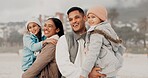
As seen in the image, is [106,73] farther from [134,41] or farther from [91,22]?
[134,41]

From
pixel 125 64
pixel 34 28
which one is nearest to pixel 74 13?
pixel 34 28

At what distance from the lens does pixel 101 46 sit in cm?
107

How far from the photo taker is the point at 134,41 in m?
8.88

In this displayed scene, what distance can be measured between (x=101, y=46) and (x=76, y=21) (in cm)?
14

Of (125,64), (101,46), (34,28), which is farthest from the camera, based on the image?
(125,64)

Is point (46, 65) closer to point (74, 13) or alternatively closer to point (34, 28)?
point (74, 13)

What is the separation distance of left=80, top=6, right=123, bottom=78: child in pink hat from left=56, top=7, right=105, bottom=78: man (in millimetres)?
27

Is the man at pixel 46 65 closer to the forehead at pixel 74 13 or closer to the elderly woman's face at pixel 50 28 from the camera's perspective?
the elderly woman's face at pixel 50 28

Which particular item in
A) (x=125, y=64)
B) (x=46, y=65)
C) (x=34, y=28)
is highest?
(x=34, y=28)

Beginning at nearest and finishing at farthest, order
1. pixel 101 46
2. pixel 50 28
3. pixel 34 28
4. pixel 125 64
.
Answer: pixel 101 46 < pixel 50 28 < pixel 34 28 < pixel 125 64

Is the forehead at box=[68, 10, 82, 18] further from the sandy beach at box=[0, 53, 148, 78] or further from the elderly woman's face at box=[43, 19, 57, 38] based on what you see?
the sandy beach at box=[0, 53, 148, 78]

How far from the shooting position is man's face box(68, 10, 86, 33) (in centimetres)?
111

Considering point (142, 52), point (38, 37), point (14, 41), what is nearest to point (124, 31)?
point (142, 52)

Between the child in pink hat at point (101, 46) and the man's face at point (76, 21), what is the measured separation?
4cm
